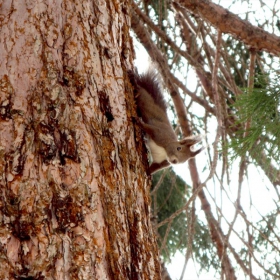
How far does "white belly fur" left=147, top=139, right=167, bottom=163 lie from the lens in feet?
7.36

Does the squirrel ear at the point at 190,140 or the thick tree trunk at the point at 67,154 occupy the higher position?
the squirrel ear at the point at 190,140

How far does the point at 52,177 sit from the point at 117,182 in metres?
0.17

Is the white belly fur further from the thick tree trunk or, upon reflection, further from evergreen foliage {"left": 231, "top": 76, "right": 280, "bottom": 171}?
the thick tree trunk

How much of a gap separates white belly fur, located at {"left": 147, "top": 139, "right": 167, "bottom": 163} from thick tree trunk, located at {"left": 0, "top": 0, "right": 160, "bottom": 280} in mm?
855

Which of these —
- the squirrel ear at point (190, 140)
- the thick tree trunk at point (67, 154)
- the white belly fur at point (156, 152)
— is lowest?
the thick tree trunk at point (67, 154)

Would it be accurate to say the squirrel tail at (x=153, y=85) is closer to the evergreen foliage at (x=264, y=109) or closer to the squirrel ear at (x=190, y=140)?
the squirrel ear at (x=190, y=140)

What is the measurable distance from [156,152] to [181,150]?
15 centimetres

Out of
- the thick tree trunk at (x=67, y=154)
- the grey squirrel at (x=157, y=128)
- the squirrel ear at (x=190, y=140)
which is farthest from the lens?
the squirrel ear at (x=190, y=140)

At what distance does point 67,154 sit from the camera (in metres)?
1.12

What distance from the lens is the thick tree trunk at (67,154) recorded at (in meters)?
1.03

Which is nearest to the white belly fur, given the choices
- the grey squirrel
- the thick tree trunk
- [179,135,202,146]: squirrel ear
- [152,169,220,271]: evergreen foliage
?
the grey squirrel

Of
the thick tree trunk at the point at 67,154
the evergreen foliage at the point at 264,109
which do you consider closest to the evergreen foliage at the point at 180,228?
the evergreen foliage at the point at 264,109

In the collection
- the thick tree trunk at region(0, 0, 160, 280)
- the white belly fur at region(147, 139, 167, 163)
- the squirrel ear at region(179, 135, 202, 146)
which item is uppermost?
the squirrel ear at region(179, 135, 202, 146)

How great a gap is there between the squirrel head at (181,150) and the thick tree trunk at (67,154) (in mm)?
911
